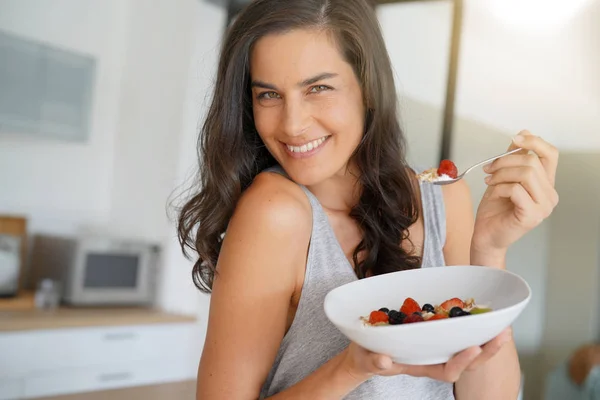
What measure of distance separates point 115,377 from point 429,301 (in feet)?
8.95

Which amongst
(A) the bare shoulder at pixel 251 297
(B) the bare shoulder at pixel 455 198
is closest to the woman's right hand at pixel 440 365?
(A) the bare shoulder at pixel 251 297

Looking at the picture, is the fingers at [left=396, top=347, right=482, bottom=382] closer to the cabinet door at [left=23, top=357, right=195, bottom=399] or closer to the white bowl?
the white bowl

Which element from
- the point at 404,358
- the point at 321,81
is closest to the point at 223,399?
the point at 404,358

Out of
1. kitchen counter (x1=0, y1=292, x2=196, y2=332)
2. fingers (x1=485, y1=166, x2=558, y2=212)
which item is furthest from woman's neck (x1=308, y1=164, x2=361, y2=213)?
kitchen counter (x1=0, y1=292, x2=196, y2=332)

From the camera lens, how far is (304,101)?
110 centimetres

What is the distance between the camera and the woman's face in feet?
3.59

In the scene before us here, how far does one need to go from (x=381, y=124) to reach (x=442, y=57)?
258cm

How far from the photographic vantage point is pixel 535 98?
3.43m

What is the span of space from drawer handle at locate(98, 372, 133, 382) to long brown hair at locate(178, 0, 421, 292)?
235 centimetres

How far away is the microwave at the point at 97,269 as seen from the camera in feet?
11.7

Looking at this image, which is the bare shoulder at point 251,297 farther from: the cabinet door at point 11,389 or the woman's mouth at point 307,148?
the cabinet door at point 11,389

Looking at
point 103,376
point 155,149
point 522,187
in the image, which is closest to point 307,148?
point 522,187

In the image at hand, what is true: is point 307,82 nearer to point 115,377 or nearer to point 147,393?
point 147,393

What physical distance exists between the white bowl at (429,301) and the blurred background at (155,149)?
6.85 feet
